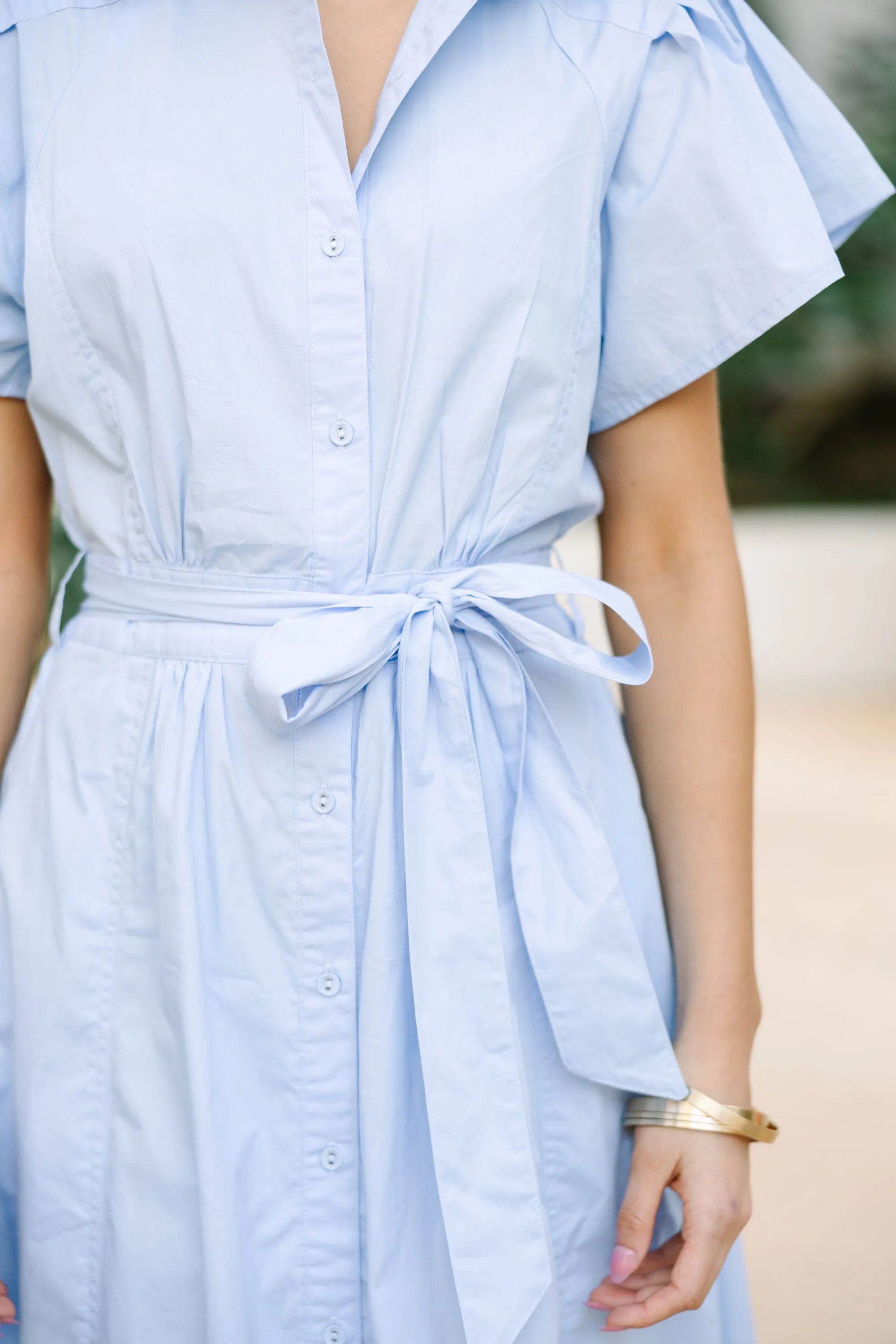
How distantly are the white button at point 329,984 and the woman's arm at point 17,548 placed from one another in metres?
0.28

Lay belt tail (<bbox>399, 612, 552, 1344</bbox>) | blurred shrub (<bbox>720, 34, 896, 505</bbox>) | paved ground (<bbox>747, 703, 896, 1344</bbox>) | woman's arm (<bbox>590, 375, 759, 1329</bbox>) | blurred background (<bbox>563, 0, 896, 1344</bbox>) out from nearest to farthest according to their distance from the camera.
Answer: belt tail (<bbox>399, 612, 552, 1344</bbox>), woman's arm (<bbox>590, 375, 759, 1329</bbox>), paved ground (<bbox>747, 703, 896, 1344</bbox>), blurred background (<bbox>563, 0, 896, 1344</bbox>), blurred shrub (<bbox>720, 34, 896, 505</bbox>)

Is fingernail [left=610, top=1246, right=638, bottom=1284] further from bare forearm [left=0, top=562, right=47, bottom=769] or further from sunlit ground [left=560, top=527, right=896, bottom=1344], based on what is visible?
sunlit ground [left=560, top=527, right=896, bottom=1344]

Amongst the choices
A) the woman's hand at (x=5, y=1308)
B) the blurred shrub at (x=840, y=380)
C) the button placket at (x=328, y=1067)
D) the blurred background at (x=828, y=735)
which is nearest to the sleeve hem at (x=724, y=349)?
the button placket at (x=328, y=1067)

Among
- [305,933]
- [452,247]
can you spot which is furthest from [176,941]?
[452,247]

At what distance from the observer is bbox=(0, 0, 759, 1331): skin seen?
2.96 feet

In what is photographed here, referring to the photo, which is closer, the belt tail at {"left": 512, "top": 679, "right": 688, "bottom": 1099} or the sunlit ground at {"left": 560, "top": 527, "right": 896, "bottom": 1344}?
the belt tail at {"left": 512, "top": 679, "right": 688, "bottom": 1099}

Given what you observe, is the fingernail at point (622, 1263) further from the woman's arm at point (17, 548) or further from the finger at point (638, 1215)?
the woman's arm at point (17, 548)

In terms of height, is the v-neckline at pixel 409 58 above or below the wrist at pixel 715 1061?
above

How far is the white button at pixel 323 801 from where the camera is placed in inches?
32.5

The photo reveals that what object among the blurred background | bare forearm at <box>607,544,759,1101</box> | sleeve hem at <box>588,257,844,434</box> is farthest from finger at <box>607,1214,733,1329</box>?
the blurred background

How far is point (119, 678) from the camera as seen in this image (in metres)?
0.87

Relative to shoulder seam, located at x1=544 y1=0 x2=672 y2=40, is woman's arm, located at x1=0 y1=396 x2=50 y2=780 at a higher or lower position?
lower

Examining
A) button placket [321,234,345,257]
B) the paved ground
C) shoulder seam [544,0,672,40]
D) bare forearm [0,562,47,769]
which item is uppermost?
shoulder seam [544,0,672,40]

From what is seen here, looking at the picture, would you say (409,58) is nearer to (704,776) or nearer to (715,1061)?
(704,776)
